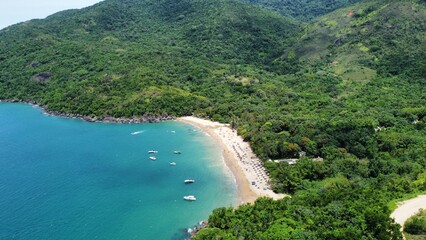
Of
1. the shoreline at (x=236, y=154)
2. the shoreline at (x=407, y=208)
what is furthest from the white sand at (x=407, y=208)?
the shoreline at (x=236, y=154)

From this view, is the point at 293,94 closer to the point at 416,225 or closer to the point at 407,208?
the point at 407,208

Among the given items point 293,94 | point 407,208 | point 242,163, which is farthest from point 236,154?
point 293,94

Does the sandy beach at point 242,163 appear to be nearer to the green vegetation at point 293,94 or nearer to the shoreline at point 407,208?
the green vegetation at point 293,94

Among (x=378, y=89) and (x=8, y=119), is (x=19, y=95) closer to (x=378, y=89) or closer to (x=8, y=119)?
(x=8, y=119)

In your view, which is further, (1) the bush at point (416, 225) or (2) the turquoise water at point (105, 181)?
(2) the turquoise water at point (105, 181)

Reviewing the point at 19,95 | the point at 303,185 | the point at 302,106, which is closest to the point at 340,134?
the point at 303,185
